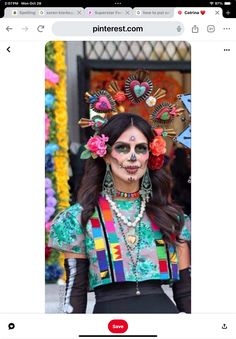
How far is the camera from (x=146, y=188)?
2.41 meters

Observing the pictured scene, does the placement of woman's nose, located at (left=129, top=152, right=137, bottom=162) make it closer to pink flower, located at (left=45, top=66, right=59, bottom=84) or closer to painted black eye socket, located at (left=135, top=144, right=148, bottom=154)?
painted black eye socket, located at (left=135, top=144, right=148, bottom=154)

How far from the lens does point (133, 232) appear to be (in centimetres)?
234

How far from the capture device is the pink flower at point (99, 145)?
2.35 m

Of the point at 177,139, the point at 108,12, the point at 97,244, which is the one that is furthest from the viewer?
the point at 97,244

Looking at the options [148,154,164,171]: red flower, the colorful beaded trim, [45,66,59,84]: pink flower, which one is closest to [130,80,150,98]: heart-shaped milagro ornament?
[148,154,164,171]: red flower

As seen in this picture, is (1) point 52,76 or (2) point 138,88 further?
(1) point 52,76

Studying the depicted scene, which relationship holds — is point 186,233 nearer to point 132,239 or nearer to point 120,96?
point 132,239

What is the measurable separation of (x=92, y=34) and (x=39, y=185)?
0.44 m

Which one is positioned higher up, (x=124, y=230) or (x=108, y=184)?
(x=108, y=184)

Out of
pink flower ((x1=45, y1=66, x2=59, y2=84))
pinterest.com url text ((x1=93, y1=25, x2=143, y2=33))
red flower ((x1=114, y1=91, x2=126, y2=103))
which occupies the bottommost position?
red flower ((x1=114, y1=91, x2=126, y2=103))

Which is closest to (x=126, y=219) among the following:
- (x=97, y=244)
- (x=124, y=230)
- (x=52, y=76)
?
(x=124, y=230)

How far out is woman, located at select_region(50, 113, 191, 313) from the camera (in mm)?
2254

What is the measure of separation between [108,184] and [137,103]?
0.28m
